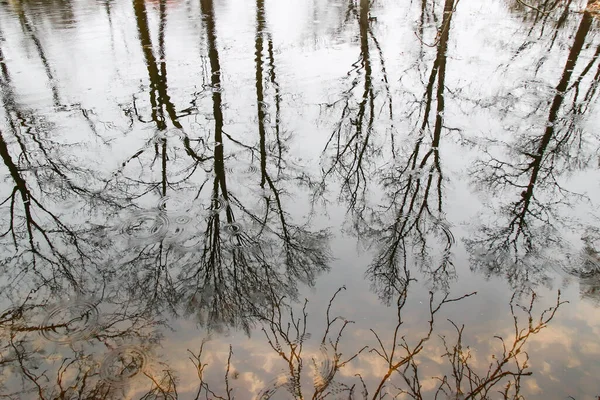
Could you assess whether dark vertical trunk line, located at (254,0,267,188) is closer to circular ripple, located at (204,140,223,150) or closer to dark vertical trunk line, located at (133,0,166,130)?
circular ripple, located at (204,140,223,150)

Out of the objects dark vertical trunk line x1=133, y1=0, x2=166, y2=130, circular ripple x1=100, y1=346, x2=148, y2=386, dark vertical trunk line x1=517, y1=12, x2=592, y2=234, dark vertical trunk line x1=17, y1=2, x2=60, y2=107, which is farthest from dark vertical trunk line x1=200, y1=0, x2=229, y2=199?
dark vertical trunk line x1=517, y1=12, x2=592, y2=234

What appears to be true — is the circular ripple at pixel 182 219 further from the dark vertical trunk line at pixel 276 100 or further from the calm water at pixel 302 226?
the dark vertical trunk line at pixel 276 100

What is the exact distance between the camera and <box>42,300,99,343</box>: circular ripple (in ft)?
14.4

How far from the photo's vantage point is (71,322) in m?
4.55

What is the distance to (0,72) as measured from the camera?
11.3m

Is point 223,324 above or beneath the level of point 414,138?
beneath

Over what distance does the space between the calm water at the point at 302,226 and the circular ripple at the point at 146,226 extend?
0.13ft

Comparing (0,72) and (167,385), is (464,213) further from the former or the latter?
(0,72)

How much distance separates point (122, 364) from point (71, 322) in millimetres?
906

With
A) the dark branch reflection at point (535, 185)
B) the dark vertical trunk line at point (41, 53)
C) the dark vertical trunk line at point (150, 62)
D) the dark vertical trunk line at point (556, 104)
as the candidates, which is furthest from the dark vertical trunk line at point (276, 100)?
the dark vertical trunk line at point (41, 53)

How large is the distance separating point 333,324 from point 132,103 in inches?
288

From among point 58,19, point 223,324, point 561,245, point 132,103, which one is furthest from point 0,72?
point 561,245

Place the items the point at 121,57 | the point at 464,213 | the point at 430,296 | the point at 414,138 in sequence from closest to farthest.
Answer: the point at 430,296 → the point at 464,213 → the point at 414,138 → the point at 121,57

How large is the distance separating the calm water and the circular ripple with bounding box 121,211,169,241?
41 millimetres
